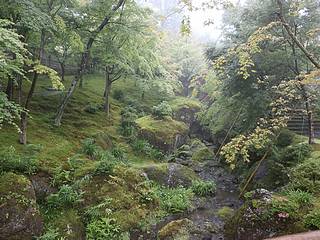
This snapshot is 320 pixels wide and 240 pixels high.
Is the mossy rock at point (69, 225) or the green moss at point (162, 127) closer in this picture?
the mossy rock at point (69, 225)

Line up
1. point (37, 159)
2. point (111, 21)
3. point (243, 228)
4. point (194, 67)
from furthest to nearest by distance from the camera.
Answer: point (194, 67) < point (111, 21) < point (37, 159) < point (243, 228)

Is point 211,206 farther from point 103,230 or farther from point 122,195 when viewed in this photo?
point 103,230

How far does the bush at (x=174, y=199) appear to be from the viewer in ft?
36.1

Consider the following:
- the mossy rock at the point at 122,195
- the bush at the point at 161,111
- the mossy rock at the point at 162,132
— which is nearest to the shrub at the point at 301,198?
the mossy rock at the point at 122,195

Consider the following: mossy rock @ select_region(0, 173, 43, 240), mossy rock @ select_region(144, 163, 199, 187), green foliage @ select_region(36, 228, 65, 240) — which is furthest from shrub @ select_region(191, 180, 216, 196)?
mossy rock @ select_region(0, 173, 43, 240)

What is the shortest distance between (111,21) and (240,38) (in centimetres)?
588

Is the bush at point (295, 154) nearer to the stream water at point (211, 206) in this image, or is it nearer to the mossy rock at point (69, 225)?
the stream water at point (211, 206)

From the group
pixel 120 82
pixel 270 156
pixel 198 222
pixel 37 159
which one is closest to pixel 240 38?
pixel 270 156

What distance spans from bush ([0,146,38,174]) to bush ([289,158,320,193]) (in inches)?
305

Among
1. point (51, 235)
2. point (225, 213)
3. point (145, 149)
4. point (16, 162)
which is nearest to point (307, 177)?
point (225, 213)

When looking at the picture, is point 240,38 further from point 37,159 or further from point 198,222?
Result: point 37,159

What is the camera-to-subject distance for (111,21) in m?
14.0

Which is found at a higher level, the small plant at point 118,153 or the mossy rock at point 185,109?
the mossy rock at point 185,109

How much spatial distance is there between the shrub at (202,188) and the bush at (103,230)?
477 cm
